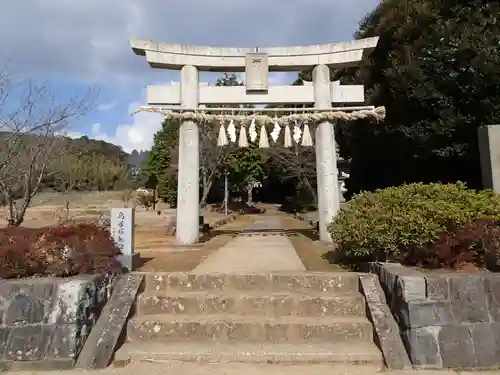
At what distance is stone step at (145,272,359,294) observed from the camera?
5559 millimetres

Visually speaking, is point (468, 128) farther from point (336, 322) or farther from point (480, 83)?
point (336, 322)

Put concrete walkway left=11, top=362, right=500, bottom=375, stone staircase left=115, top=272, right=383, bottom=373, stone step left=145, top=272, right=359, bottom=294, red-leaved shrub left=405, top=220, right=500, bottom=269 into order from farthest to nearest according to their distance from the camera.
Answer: stone step left=145, top=272, right=359, bottom=294, red-leaved shrub left=405, top=220, right=500, bottom=269, stone staircase left=115, top=272, right=383, bottom=373, concrete walkway left=11, top=362, right=500, bottom=375

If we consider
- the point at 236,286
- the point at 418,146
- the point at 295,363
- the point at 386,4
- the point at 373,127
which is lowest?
the point at 295,363

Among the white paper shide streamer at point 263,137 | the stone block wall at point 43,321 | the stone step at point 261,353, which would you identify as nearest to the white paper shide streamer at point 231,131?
the white paper shide streamer at point 263,137

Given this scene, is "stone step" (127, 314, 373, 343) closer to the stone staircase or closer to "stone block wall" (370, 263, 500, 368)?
the stone staircase

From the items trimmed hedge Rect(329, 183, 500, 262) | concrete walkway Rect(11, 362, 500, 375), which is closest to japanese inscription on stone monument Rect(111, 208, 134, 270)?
concrete walkway Rect(11, 362, 500, 375)

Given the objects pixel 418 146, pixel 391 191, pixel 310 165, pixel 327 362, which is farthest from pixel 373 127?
pixel 310 165

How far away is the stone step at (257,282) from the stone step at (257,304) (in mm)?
204

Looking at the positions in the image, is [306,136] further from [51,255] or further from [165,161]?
[165,161]

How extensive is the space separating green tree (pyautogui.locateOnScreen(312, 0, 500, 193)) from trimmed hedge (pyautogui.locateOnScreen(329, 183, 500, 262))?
600 centimetres

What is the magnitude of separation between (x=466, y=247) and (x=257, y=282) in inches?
102

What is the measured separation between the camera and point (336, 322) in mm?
4895

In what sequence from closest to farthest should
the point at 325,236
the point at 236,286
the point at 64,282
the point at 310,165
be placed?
the point at 64,282 < the point at 236,286 < the point at 325,236 < the point at 310,165

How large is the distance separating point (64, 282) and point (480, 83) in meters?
10.9
